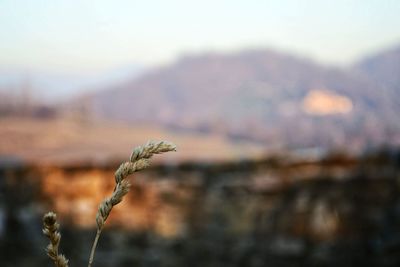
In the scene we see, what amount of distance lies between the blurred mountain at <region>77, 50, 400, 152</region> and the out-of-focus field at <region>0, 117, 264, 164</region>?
0.60 meters

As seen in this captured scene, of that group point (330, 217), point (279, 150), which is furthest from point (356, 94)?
point (330, 217)

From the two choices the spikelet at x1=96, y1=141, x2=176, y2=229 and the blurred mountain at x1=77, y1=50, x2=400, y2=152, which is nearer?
the spikelet at x1=96, y1=141, x2=176, y2=229

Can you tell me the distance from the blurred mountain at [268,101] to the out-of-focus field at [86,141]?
1.97ft

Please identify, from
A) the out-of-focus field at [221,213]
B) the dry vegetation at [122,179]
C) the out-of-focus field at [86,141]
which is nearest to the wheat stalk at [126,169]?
the dry vegetation at [122,179]

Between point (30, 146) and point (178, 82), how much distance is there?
28.2ft

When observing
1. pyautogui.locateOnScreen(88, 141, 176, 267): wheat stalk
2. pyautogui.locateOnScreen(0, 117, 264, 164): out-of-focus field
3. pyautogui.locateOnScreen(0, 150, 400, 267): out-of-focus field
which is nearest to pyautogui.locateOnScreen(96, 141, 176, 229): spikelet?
pyautogui.locateOnScreen(88, 141, 176, 267): wheat stalk

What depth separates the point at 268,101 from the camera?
10914mm

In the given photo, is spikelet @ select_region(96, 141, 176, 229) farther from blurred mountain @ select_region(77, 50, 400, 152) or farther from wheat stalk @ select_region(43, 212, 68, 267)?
blurred mountain @ select_region(77, 50, 400, 152)

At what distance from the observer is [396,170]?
510 cm

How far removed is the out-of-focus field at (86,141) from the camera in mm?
6777

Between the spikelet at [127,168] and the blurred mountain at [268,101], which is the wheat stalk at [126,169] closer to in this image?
the spikelet at [127,168]

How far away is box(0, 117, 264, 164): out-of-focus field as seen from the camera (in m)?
6.78

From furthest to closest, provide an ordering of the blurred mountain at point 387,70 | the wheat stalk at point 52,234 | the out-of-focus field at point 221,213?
1. the blurred mountain at point 387,70
2. the out-of-focus field at point 221,213
3. the wheat stalk at point 52,234

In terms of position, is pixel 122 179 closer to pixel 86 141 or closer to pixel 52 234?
pixel 52 234
